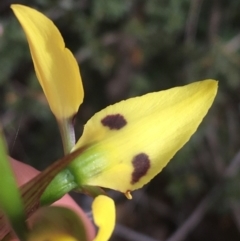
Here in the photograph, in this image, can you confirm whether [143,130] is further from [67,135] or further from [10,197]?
[10,197]

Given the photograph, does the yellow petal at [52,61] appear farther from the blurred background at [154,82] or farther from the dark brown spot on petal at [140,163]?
the blurred background at [154,82]

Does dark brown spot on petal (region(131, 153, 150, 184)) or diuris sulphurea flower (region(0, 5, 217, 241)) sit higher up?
diuris sulphurea flower (region(0, 5, 217, 241))

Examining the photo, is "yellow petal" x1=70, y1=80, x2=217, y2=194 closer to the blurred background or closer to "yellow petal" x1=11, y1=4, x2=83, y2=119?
"yellow petal" x1=11, y1=4, x2=83, y2=119

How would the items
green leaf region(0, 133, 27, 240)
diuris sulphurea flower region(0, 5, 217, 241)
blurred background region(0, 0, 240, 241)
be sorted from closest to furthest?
green leaf region(0, 133, 27, 240) < diuris sulphurea flower region(0, 5, 217, 241) < blurred background region(0, 0, 240, 241)

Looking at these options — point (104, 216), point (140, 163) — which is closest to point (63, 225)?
point (104, 216)

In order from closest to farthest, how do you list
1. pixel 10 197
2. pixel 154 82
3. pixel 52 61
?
1. pixel 10 197
2. pixel 52 61
3. pixel 154 82

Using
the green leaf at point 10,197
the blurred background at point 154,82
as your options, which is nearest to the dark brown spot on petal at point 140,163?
the green leaf at point 10,197

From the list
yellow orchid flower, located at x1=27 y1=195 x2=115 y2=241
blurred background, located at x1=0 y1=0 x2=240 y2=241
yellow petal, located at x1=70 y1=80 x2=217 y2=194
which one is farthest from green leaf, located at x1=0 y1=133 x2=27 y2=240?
blurred background, located at x1=0 y1=0 x2=240 y2=241
